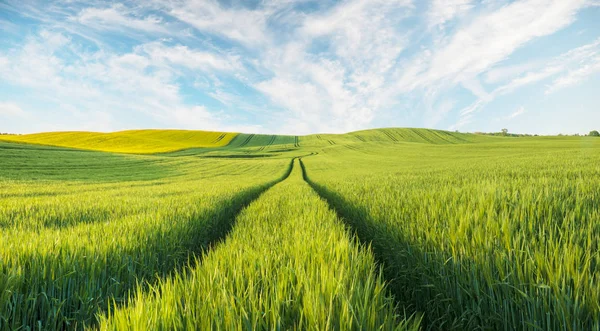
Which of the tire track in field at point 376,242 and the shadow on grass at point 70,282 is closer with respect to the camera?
the shadow on grass at point 70,282

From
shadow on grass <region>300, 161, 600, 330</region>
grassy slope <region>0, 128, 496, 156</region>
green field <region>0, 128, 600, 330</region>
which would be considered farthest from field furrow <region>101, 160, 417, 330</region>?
grassy slope <region>0, 128, 496, 156</region>

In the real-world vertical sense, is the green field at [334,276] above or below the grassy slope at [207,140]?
below

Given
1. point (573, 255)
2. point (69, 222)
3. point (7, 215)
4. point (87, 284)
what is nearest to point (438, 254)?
point (573, 255)

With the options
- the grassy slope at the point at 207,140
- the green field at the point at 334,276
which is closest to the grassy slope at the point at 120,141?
the grassy slope at the point at 207,140

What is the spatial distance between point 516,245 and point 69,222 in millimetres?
6552

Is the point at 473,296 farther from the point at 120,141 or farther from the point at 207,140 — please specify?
the point at 207,140

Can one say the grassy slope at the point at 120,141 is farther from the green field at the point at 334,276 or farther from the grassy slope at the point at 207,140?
the green field at the point at 334,276

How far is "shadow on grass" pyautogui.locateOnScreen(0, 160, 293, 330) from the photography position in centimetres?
203

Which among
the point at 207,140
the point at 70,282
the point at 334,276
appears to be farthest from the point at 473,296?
the point at 207,140

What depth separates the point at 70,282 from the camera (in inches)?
92.6

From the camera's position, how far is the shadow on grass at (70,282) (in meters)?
2.03

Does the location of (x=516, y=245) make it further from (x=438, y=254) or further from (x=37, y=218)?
(x=37, y=218)

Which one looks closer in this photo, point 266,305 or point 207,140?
point 266,305

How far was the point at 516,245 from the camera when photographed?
1985 millimetres
